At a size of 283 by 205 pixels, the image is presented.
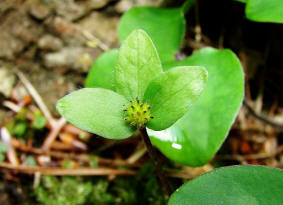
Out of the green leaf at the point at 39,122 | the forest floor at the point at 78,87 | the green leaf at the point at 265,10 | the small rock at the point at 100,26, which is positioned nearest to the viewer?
the green leaf at the point at 265,10

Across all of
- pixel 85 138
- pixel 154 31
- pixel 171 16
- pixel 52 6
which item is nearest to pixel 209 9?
pixel 171 16

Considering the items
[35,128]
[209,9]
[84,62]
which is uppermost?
[209,9]

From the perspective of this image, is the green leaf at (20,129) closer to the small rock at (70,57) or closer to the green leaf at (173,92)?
the small rock at (70,57)

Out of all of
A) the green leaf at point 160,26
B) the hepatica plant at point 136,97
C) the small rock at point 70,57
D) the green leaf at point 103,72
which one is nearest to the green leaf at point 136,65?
the hepatica plant at point 136,97

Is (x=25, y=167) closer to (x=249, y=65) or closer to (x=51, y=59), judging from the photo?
(x=51, y=59)

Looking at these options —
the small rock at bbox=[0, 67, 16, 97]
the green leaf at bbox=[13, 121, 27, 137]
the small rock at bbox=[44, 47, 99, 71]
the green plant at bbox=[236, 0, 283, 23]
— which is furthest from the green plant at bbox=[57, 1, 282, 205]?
the small rock at bbox=[0, 67, 16, 97]

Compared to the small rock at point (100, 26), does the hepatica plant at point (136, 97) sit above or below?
above

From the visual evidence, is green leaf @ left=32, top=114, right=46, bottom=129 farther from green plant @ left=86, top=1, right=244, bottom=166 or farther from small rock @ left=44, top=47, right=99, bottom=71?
green plant @ left=86, top=1, right=244, bottom=166
